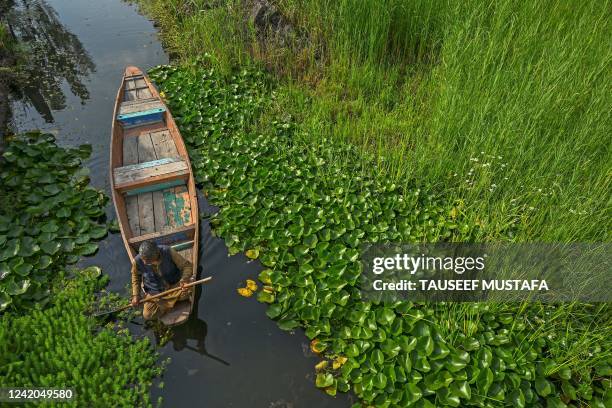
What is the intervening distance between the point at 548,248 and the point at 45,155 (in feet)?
25.9

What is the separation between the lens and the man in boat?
14.8 feet

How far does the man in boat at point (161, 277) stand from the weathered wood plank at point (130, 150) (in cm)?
284

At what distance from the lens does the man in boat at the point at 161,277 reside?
14.8 ft

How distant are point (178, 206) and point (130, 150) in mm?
1875

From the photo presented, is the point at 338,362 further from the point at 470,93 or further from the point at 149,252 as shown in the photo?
the point at 470,93

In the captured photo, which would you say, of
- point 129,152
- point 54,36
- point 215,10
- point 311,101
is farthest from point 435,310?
point 54,36

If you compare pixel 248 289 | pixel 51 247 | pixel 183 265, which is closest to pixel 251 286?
pixel 248 289

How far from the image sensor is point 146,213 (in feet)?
19.3

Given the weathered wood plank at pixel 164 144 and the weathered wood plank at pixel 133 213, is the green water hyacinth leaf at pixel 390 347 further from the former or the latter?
the weathered wood plank at pixel 164 144

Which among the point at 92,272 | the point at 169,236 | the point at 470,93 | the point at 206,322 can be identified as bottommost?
the point at 206,322

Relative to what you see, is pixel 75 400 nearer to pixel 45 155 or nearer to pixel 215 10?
pixel 45 155

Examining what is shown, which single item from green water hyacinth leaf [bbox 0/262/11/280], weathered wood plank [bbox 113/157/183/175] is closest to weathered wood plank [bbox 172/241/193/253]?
weathered wood plank [bbox 113/157/183/175]

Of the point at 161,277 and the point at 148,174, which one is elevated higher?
the point at 148,174

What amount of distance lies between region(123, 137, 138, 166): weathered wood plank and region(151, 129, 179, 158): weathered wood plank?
1.13 feet
